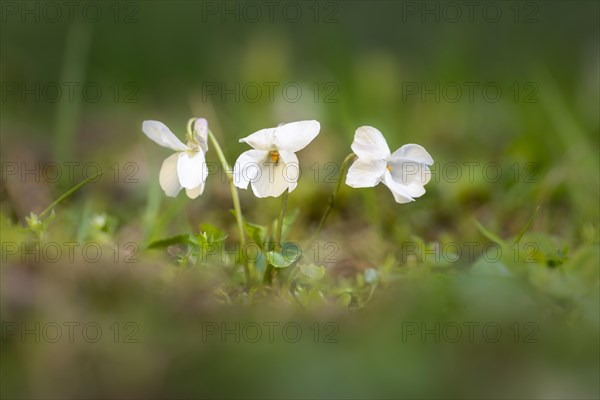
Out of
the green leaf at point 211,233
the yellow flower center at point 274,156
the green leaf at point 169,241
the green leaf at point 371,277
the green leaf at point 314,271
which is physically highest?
the yellow flower center at point 274,156

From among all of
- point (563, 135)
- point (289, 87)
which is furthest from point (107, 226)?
point (289, 87)

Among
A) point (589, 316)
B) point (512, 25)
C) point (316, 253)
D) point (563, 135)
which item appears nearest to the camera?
point (589, 316)

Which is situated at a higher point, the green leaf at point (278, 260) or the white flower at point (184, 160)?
the white flower at point (184, 160)

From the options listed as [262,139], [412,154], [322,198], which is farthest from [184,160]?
[322,198]

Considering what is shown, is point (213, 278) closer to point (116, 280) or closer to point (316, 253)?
point (316, 253)

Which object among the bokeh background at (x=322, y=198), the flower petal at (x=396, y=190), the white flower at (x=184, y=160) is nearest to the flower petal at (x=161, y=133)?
the white flower at (x=184, y=160)

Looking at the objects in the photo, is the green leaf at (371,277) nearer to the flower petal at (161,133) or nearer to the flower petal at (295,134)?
A: the flower petal at (295,134)
